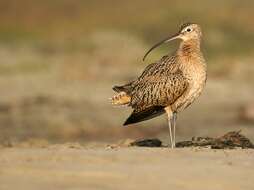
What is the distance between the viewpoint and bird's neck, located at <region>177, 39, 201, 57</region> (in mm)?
16000

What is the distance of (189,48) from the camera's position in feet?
53.0

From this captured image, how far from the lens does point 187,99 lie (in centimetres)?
1577

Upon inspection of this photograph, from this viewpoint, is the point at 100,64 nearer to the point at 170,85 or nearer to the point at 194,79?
the point at 170,85

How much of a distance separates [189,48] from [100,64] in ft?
80.9

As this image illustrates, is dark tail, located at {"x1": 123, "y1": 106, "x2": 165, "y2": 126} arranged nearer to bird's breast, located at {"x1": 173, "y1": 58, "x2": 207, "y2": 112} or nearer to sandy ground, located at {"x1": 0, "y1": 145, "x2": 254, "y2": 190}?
bird's breast, located at {"x1": 173, "y1": 58, "x2": 207, "y2": 112}

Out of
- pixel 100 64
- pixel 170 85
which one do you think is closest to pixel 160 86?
pixel 170 85

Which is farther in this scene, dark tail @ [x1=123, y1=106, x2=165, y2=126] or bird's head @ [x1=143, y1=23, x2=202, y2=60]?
bird's head @ [x1=143, y1=23, x2=202, y2=60]

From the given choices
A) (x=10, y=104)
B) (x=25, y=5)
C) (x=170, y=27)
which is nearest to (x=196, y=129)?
(x=10, y=104)

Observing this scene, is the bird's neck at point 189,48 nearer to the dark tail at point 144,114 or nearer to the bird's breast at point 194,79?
the bird's breast at point 194,79

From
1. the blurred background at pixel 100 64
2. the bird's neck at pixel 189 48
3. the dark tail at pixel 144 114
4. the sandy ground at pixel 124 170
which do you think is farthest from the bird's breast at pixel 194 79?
the blurred background at pixel 100 64

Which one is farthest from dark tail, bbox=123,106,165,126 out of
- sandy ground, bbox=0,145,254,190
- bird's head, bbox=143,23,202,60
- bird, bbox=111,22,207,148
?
sandy ground, bbox=0,145,254,190

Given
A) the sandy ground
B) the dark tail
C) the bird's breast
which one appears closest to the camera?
the sandy ground

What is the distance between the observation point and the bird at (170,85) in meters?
15.7

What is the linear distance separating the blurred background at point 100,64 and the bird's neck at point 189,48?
15.8 ft
